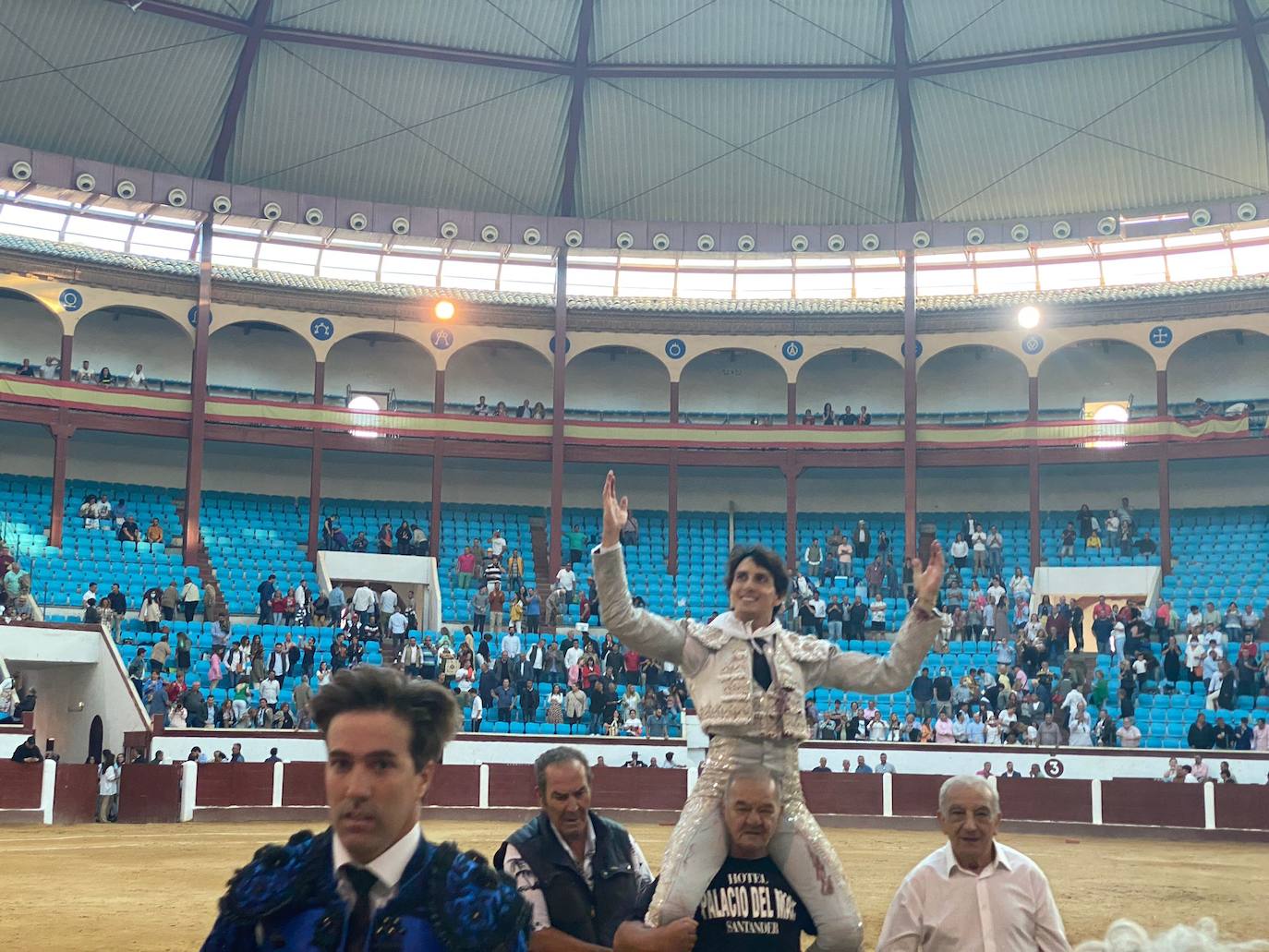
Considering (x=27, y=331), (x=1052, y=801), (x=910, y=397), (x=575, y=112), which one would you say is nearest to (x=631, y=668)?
(x=1052, y=801)

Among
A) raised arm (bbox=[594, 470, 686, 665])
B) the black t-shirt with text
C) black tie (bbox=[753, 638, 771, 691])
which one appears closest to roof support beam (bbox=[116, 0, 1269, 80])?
raised arm (bbox=[594, 470, 686, 665])

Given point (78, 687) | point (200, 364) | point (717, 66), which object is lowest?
point (78, 687)

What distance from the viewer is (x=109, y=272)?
29.2 m

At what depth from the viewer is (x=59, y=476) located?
27.8m

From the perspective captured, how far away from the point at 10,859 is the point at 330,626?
38.9ft

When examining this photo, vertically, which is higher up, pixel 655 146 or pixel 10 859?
pixel 655 146

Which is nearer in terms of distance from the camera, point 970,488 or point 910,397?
point 910,397

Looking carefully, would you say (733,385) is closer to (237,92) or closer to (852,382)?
(852,382)

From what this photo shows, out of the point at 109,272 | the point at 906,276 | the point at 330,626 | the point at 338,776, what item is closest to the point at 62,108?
the point at 109,272

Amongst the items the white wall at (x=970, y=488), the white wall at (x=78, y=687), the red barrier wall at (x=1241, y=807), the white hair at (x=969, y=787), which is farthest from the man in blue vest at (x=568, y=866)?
the white wall at (x=970, y=488)

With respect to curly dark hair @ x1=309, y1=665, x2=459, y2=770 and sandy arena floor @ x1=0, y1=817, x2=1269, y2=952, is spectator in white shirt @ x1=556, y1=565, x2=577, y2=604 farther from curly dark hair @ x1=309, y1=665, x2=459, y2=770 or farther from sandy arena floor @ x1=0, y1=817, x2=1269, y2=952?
curly dark hair @ x1=309, y1=665, x2=459, y2=770

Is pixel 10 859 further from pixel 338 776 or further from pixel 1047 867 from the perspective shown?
pixel 338 776

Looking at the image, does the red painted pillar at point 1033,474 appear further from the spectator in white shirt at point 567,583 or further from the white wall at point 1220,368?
the spectator in white shirt at point 567,583

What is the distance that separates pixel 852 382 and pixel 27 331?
17184mm
